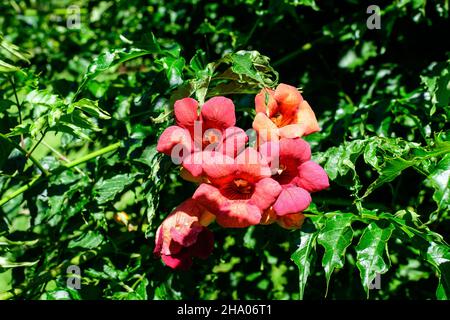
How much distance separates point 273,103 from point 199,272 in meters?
1.03

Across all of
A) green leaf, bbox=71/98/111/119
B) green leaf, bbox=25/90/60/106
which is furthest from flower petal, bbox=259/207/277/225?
green leaf, bbox=25/90/60/106

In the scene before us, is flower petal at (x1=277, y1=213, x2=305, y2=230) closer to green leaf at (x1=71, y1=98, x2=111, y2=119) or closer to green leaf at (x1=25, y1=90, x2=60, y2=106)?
green leaf at (x1=71, y1=98, x2=111, y2=119)

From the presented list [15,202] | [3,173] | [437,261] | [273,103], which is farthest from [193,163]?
[15,202]

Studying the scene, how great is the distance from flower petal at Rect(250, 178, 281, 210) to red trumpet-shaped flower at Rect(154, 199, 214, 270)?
0.23 metres

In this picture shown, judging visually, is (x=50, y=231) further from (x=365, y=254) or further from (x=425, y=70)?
(x=425, y=70)

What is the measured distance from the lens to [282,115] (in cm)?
164

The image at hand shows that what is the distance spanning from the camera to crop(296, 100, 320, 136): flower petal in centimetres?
160

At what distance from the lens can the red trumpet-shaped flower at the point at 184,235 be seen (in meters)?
1.60

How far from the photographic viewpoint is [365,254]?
5.11ft

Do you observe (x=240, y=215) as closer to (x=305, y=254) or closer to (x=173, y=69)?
(x=305, y=254)

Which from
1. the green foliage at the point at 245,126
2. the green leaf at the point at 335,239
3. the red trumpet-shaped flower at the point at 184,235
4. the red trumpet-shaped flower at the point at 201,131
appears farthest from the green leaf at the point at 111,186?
the green leaf at the point at 335,239

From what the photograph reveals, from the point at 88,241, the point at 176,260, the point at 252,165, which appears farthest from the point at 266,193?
the point at 88,241

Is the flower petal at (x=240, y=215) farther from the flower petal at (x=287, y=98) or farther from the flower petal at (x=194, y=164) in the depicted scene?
the flower petal at (x=287, y=98)

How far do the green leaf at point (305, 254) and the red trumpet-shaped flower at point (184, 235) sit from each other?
10.8 inches
